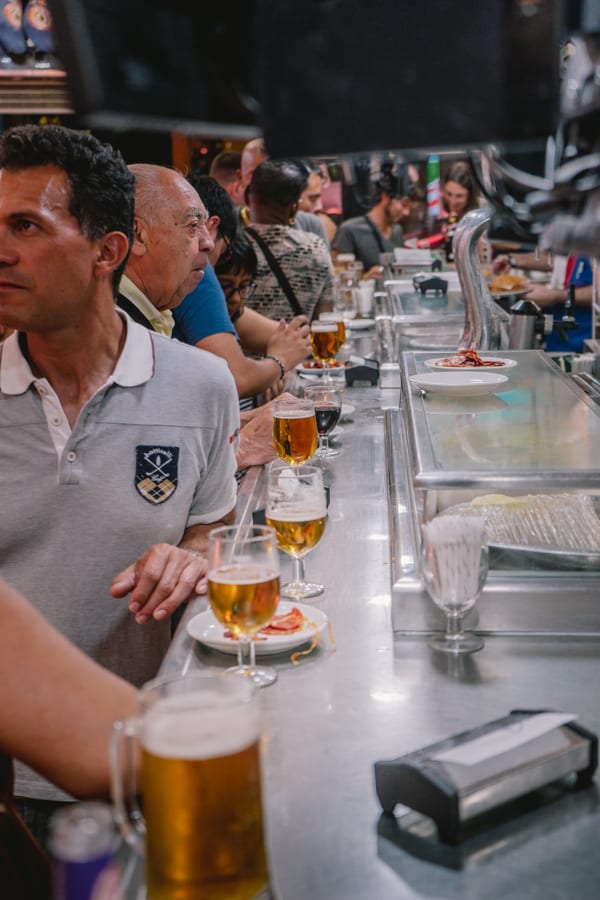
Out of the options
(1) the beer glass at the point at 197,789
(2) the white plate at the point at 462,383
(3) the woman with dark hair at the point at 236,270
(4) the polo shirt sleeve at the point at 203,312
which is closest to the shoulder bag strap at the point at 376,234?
(3) the woman with dark hair at the point at 236,270

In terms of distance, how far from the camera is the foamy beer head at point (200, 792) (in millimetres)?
849

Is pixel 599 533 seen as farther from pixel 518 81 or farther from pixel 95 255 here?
pixel 95 255

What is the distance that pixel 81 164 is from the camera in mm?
2125

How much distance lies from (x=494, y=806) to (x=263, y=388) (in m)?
2.89

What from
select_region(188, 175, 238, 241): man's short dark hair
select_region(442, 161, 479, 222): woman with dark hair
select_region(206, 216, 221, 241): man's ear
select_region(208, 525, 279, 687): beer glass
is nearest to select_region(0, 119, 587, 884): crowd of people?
select_region(208, 525, 279, 687): beer glass

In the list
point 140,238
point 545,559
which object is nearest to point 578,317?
point 140,238

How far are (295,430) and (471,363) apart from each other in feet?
1.95

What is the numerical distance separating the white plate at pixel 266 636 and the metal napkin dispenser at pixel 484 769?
409 mm

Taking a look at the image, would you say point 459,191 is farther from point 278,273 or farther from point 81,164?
point 81,164

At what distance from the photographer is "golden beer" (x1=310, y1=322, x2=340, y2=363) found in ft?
12.6

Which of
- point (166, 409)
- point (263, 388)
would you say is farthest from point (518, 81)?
point (263, 388)

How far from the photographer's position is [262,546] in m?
1.40

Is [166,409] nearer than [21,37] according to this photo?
Yes

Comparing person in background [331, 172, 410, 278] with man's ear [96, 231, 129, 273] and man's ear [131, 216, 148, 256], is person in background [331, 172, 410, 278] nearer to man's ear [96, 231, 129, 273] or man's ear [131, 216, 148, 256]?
man's ear [131, 216, 148, 256]
